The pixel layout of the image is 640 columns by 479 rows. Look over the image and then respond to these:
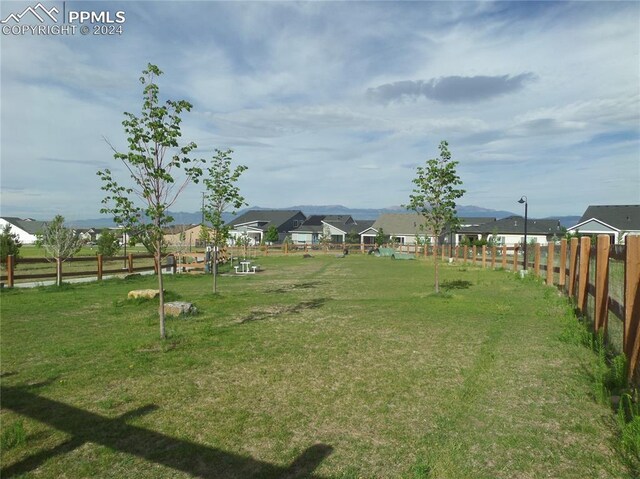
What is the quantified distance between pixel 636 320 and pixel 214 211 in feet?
40.7

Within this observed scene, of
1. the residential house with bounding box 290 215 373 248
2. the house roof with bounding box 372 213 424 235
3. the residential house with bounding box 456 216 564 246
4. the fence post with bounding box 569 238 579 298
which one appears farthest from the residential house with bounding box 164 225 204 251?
the residential house with bounding box 456 216 564 246

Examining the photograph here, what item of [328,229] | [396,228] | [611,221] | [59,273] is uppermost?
[611,221]

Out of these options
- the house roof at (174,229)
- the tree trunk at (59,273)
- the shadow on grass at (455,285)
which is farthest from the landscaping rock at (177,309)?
the shadow on grass at (455,285)

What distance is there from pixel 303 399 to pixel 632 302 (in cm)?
393

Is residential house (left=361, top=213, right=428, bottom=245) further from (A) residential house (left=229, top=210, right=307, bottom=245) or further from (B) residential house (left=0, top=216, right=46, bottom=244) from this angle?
(B) residential house (left=0, top=216, right=46, bottom=244)

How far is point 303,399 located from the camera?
5.42 meters

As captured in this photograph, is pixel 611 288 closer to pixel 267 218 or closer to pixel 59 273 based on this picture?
pixel 59 273

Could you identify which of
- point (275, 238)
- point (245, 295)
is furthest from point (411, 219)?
point (245, 295)

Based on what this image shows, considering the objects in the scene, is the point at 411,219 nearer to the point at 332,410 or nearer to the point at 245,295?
the point at 245,295

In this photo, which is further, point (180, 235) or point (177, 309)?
point (180, 235)

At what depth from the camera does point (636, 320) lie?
4.81 metres

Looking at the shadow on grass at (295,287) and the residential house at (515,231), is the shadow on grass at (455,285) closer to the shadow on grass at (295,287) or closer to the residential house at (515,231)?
the shadow on grass at (295,287)

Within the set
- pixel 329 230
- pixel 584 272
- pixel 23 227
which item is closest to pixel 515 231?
pixel 329 230

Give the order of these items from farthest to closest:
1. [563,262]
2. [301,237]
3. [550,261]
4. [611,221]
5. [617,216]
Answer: [301,237] → [617,216] → [611,221] → [550,261] → [563,262]
